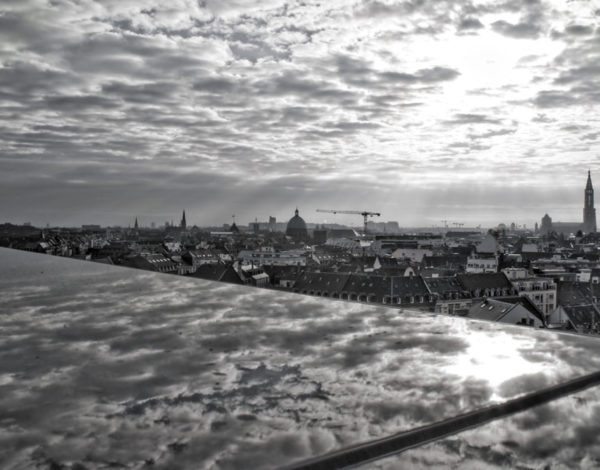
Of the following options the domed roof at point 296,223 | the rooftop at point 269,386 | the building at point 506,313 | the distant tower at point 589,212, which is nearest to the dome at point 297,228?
the domed roof at point 296,223

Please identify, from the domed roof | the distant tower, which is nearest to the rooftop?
the domed roof

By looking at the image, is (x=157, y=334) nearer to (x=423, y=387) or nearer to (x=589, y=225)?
(x=423, y=387)

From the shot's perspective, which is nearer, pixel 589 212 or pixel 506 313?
pixel 506 313

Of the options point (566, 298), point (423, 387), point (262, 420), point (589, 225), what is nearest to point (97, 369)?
point (262, 420)

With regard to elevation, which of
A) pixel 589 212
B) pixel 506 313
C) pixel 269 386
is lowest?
pixel 506 313

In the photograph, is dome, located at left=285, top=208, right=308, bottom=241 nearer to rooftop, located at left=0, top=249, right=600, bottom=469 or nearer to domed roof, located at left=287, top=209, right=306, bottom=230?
domed roof, located at left=287, top=209, right=306, bottom=230

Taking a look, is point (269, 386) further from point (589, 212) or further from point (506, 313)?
point (589, 212)

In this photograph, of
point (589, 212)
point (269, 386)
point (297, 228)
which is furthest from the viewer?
point (589, 212)

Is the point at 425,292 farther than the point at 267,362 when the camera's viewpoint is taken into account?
Yes

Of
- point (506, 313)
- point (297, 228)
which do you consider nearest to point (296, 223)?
point (297, 228)

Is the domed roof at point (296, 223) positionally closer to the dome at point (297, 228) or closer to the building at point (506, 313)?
the dome at point (297, 228)
